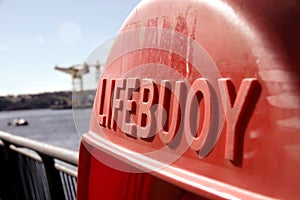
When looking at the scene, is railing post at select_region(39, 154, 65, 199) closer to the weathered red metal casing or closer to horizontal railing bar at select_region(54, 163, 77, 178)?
horizontal railing bar at select_region(54, 163, 77, 178)

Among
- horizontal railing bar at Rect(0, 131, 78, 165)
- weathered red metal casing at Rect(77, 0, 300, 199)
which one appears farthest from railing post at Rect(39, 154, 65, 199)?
weathered red metal casing at Rect(77, 0, 300, 199)

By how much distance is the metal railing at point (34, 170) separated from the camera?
2.86m

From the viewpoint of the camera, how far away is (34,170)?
363cm

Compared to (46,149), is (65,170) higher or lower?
lower

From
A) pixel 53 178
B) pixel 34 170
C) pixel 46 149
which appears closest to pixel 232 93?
pixel 46 149

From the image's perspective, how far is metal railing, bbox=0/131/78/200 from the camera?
286 centimetres

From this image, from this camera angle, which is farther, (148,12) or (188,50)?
(148,12)

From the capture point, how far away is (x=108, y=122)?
1324 millimetres

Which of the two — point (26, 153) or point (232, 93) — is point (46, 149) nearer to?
point (26, 153)

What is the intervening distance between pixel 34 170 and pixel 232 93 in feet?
10.4

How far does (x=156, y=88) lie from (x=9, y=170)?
354cm

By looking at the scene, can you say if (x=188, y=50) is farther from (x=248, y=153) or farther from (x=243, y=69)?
(x=248, y=153)

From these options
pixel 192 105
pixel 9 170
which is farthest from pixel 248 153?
pixel 9 170

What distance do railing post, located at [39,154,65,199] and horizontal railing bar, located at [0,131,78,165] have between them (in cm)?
12
